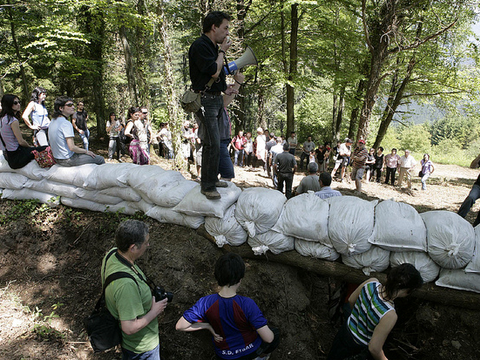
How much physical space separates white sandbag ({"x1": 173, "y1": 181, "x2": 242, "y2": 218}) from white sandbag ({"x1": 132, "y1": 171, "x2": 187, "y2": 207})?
0.77 ft

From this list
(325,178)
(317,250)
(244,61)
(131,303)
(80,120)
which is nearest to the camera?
(131,303)

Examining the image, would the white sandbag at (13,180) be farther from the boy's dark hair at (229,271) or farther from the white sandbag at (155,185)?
the boy's dark hair at (229,271)

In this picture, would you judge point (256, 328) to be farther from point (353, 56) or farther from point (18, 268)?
point (353, 56)

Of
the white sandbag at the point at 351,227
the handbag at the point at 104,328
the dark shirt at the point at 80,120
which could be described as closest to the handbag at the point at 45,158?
the handbag at the point at 104,328

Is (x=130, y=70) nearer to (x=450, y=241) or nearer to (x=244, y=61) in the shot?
(x=244, y=61)

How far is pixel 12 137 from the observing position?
3.88 meters

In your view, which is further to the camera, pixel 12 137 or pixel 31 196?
pixel 31 196

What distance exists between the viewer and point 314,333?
9.85ft

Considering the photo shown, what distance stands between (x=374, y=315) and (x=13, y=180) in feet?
15.7

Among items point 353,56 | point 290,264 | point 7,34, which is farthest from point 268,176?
point 7,34

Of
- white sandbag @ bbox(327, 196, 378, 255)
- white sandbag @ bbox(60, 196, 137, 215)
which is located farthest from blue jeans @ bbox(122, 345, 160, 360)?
white sandbag @ bbox(60, 196, 137, 215)

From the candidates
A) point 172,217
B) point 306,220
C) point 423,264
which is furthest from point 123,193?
point 423,264

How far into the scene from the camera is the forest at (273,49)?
23.5ft

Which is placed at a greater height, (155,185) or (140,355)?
(155,185)
